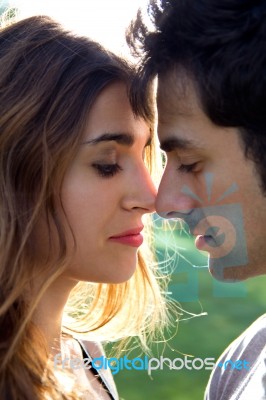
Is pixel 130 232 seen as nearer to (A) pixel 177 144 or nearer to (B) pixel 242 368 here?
(A) pixel 177 144

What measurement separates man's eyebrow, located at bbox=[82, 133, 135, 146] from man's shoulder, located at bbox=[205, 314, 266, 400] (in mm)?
614

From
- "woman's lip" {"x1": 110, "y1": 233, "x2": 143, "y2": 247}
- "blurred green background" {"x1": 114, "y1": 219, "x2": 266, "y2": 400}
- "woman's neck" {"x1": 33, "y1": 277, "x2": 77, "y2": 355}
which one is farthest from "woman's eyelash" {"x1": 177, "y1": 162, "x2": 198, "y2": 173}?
"blurred green background" {"x1": 114, "y1": 219, "x2": 266, "y2": 400}

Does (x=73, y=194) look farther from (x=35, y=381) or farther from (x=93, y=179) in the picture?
(x=35, y=381)

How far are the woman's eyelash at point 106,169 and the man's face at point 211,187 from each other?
137 millimetres

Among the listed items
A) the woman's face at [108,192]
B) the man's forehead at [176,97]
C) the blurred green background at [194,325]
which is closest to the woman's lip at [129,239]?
the woman's face at [108,192]

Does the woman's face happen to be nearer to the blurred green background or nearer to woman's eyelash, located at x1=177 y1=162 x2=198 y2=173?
woman's eyelash, located at x1=177 y1=162 x2=198 y2=173

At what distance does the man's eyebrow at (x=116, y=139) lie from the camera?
1886mm

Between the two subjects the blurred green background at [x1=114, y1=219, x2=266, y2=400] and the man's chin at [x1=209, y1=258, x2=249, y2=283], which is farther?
the blurred green background at [x1=114, y1=219, x2=266, y2=400]

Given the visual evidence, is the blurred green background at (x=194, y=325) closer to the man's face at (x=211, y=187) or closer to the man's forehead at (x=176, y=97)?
the man's face at (x=211, y=187)

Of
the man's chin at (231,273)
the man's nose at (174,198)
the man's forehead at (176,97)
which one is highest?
the man's forehead at (176,97)

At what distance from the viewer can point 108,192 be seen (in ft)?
6.30

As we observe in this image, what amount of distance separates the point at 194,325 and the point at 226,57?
8.55 ft

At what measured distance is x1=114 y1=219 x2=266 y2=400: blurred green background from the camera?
3.55m

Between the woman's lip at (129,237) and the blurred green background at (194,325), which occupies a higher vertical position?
the woman's lip at (129,237)
